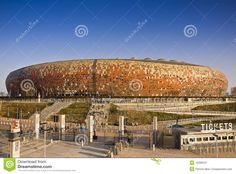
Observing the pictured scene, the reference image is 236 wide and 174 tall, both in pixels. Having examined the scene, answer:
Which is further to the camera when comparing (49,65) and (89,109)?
(49,65)

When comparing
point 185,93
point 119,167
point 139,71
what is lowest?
point 119,167

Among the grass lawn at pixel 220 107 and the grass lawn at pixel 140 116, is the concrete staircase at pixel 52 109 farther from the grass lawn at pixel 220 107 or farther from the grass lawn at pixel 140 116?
the grass lawn at pixel 220 107

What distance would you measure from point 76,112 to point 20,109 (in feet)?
8.10

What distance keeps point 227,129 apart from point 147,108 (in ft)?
19.9

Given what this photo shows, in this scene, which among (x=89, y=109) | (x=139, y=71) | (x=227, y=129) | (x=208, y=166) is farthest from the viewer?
(x=139, y=71)

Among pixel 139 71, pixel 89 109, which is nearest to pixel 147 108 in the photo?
pixel 89 109

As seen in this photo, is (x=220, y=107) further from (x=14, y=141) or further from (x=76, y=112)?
(x=14, y=141)

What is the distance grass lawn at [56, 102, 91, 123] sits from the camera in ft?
34.5

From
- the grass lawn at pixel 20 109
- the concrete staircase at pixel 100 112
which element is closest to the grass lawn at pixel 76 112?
the concrete staircase at pixel 100 112

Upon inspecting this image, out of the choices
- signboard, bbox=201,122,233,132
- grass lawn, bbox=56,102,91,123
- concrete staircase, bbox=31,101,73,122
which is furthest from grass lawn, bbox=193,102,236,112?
signboard, bbox=201,122,233,132

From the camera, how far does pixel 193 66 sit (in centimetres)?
2125

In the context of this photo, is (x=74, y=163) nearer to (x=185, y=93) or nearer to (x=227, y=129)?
(x=227, y=129)

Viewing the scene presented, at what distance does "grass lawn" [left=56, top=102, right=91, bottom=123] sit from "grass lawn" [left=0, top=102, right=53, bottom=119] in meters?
1.26

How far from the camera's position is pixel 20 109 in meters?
12.0
